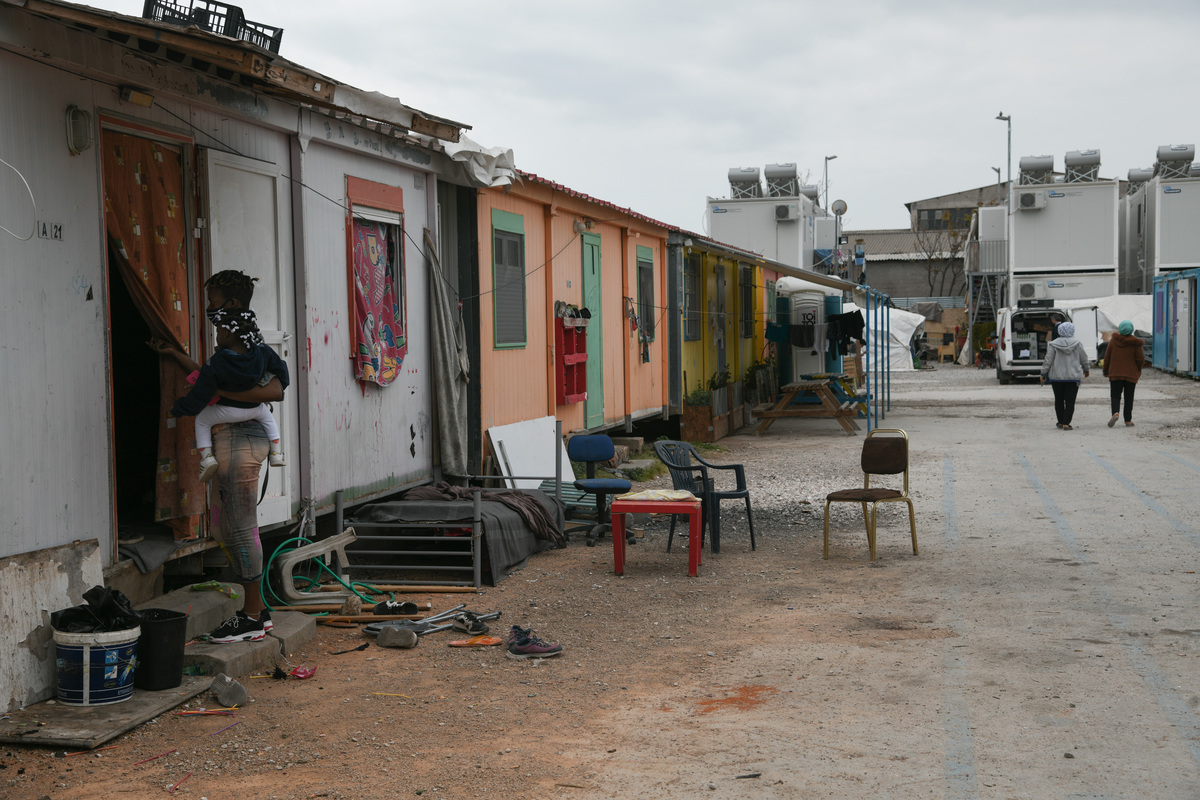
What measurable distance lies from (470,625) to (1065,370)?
1312 cm

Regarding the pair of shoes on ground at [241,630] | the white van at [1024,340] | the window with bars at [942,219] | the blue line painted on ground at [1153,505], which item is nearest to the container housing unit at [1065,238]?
the white van at [1024,340]

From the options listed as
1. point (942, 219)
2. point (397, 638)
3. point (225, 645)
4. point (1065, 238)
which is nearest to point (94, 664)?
point (225, 645)

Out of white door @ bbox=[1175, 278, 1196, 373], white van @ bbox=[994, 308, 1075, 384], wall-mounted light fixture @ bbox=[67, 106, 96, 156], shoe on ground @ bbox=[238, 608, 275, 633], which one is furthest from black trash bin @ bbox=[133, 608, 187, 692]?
white door @ bbox=[1175, 278, 1196, 373]

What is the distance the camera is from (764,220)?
1654 inches

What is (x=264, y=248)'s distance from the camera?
6.95m

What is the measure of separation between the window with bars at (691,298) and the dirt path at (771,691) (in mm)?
7842

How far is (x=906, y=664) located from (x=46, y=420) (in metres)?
4.06

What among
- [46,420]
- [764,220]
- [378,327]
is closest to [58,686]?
[46,420]

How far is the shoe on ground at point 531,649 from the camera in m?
5.89

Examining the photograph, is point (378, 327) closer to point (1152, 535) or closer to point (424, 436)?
point (424, 436)

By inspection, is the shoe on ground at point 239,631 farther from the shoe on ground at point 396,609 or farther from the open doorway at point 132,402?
the open doorway at point 132,402

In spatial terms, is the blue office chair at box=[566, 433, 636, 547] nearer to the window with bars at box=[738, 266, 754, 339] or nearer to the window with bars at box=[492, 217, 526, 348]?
the window with bars at box=[492, 217, 526, 348]

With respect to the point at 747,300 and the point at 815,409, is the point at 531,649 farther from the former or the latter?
the point at 747,300

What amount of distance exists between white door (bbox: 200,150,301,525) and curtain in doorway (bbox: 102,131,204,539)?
0.80 feet
